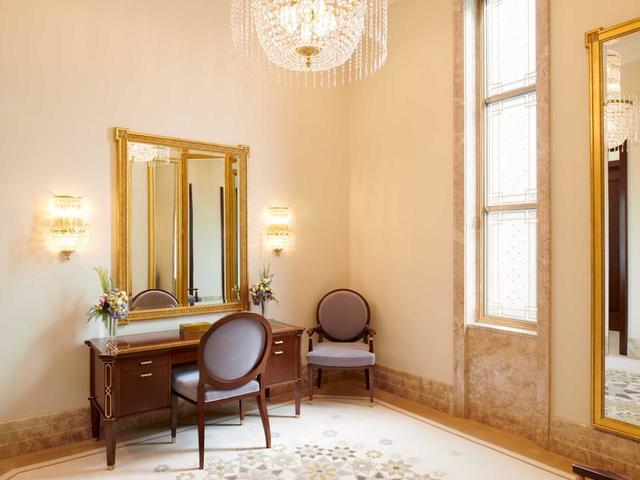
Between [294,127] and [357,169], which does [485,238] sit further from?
[294,127]

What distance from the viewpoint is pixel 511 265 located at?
3.71 metres

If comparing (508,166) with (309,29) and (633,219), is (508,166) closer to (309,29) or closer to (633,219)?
(633,219)

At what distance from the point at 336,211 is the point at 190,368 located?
2.16 m

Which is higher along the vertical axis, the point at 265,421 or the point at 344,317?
the point at 344,317

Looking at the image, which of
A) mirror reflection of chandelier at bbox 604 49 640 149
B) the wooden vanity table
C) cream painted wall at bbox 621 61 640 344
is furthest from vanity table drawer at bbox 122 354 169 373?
mirror reflection of chandelier at bbox 604 49 640 149

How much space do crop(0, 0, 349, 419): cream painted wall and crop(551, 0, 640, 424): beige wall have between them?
Answer: 2352 mm

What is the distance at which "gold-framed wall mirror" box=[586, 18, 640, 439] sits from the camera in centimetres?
282

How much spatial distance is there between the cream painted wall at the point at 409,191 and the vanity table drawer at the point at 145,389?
6.95ft

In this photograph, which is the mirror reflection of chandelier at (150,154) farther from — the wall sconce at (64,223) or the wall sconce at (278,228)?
the wall sconce at (278,228)

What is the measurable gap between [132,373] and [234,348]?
2.28 feet

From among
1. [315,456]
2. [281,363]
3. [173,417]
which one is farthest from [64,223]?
[315,456]

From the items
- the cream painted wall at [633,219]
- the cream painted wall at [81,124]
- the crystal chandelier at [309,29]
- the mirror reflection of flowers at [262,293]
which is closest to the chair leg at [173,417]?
the cream painted wall at [81,124]

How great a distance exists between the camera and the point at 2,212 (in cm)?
320

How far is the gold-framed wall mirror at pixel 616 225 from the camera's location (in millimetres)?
2816
